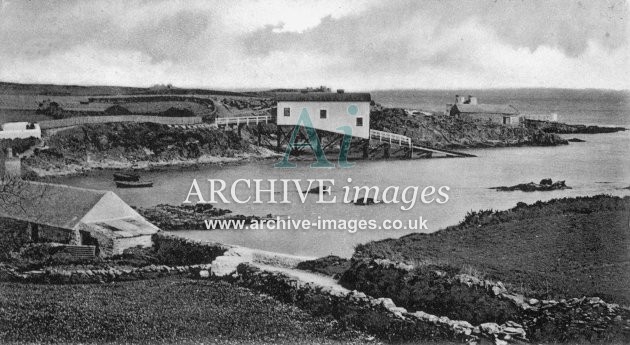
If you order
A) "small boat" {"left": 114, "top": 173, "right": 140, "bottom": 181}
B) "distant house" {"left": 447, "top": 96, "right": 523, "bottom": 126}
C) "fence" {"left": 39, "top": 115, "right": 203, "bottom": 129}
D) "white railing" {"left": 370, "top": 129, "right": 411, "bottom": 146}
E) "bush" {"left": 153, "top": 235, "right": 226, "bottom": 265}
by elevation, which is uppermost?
"distant house" {"left": 447, "top": 96, "right": 523, "bottom": 126}

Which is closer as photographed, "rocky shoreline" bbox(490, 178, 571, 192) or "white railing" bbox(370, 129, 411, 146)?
"rocky shoreline" bbox(490, 178, 571, 192)

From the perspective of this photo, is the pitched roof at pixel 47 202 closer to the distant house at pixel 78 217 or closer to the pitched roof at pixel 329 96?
the distant house at pixel 78 217

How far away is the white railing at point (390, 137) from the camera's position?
428 inches

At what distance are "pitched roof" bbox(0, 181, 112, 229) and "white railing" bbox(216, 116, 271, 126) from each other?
1916mm

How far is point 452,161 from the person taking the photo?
10.8 meters

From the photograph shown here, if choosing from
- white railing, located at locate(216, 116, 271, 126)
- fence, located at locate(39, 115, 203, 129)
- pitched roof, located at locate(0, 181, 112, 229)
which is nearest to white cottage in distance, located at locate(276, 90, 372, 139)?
white railing, located at locate(216, 116, 271, 126)

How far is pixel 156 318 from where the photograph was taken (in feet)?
30.2

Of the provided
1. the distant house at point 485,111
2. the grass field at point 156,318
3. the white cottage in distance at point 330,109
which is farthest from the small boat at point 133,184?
the distant house at point 485,111

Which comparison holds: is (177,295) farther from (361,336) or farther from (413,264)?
(413,264)

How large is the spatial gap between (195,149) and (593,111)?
5.50 m

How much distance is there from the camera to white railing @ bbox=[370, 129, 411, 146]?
10883mm

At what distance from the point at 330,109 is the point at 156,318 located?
11.8ft

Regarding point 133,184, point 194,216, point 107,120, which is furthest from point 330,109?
point 107,120

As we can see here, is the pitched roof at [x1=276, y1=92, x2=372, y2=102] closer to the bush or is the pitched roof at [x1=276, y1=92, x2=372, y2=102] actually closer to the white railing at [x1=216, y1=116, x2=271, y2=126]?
the white railing at [x1=216, y1=116, x2=271, y2=126]
